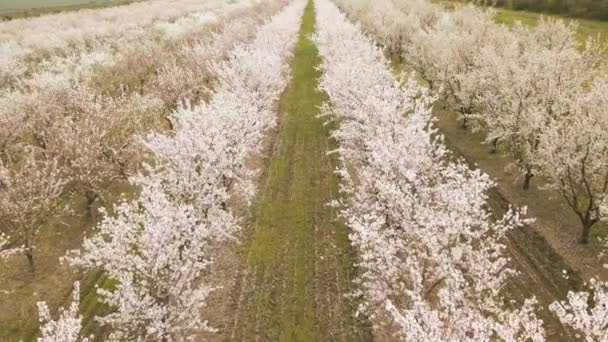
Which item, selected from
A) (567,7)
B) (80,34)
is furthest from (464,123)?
(80,34)

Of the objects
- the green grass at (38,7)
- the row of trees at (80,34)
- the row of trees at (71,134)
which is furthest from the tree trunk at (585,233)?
the green grass at (38,7)

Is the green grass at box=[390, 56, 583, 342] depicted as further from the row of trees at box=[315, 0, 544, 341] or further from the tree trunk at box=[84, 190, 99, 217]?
the tree trunk at box=[84, 190, 99, 217]

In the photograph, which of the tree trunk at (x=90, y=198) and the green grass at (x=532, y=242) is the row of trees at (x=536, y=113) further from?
the tree trunk at (x=90, y=198)

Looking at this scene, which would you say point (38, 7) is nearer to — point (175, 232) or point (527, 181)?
point (527, 181)

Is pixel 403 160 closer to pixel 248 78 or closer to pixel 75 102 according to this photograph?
pixel 248 78

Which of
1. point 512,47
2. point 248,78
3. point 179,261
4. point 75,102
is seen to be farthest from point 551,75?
point 75,102

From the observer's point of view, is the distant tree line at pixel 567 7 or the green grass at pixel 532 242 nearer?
the green grass at pixel 532 242

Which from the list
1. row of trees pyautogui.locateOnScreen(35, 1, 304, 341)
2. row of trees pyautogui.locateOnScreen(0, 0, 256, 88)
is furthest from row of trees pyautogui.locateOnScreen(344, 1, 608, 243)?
row of trees pyautogui.locateOnScreen(0, 0, 256, 88)
